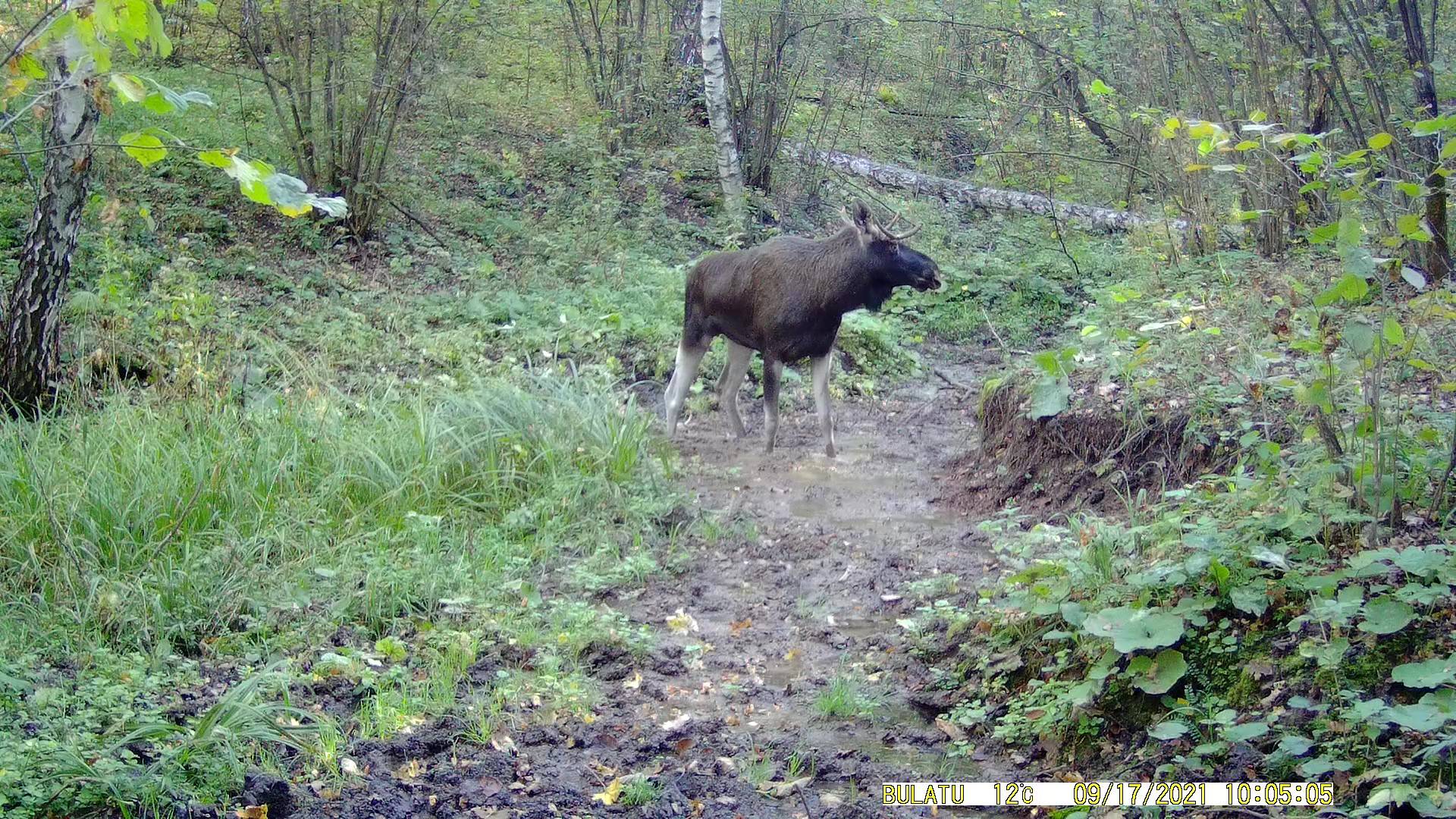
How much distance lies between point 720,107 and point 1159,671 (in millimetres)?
11136

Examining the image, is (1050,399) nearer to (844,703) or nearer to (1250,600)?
(1250,600)

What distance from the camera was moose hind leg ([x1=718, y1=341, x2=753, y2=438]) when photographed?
9766 mm

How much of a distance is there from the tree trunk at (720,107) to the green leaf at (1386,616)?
34.9 feet

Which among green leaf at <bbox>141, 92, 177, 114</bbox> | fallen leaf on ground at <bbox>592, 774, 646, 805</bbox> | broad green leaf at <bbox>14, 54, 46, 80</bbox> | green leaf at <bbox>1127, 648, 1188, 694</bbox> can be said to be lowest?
fallen leaf on ground at <bbox>592, 774, 646, 805</bbox>

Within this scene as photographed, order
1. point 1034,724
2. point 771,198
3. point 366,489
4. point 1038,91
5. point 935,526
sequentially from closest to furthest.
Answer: point 1034,724
point 366,489
point 935,526
point 1038,91
point 771,198

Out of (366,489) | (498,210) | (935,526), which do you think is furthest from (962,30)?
(366,489)

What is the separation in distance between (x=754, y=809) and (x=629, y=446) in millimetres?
3934

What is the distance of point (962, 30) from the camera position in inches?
730

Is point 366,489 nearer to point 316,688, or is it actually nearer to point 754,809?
point 316,688

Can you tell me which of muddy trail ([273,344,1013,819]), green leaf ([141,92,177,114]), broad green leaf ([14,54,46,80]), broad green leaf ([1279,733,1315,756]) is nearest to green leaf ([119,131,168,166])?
green leaf ([141,92,177,114])

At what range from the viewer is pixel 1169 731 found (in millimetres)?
3820

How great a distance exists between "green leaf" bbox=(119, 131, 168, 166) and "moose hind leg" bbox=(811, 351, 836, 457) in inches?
262

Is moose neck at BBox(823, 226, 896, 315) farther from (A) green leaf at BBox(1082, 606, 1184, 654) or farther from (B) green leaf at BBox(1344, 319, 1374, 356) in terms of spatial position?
(B) green leaf at BBox(1344, 319, 1374, 356)

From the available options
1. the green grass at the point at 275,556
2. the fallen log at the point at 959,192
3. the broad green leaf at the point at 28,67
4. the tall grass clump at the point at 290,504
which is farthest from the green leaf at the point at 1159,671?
the fallen log at the point at 959,192
